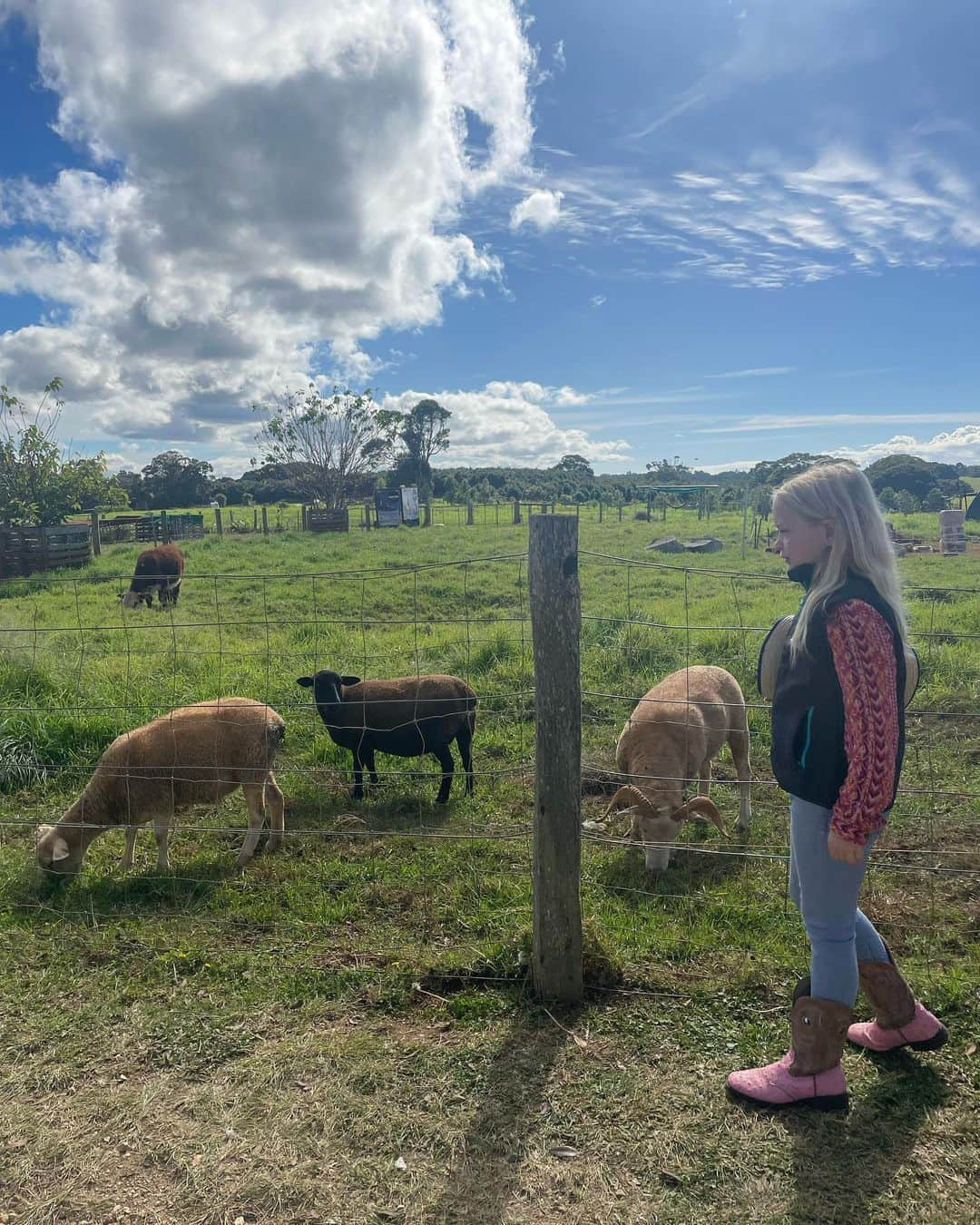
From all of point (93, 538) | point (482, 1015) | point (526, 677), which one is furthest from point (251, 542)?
point (482, 1015)

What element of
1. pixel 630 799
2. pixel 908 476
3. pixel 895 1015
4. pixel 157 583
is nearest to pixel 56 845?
pixel 630 799

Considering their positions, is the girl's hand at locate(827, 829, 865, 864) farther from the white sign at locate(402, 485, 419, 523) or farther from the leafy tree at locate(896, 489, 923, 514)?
the leafy tree at locate(896, 489, 923, 514)

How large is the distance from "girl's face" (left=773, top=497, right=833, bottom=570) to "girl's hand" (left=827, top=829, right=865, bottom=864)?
921 millimetres

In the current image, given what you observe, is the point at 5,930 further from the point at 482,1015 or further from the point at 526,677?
the point at 526,677

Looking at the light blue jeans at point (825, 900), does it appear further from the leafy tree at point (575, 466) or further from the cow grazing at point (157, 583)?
the leafy tree at point (575, 466)

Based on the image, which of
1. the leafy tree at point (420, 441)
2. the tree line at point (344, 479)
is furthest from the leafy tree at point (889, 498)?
the leafy tree at point (420, 441)

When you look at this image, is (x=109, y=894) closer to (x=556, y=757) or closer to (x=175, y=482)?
(x=556, y=757)

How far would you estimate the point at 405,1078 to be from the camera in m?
3.20

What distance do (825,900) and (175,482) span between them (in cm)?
7255

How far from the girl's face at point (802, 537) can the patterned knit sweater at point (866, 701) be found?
0.24m

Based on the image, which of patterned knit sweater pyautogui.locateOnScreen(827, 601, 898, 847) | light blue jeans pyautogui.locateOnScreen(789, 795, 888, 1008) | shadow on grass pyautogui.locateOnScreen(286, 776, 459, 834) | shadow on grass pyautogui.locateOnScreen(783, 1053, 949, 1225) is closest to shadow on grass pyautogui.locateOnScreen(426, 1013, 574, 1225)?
shadow on grass pyautogui.locateOnScreen(783, 1053, 949, 1225)

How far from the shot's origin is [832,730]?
8.62 feet

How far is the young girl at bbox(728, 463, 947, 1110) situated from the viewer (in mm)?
2527

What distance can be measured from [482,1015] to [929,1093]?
1.80 m
